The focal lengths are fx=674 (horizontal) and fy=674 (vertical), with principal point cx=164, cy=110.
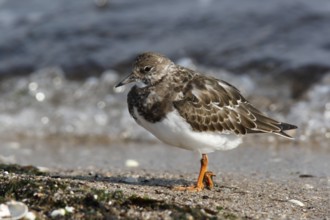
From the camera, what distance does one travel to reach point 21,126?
8195 mm

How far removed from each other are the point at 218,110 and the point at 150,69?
566mm

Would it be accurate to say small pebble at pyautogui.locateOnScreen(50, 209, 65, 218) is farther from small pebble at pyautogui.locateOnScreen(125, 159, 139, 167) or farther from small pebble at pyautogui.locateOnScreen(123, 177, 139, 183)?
small pebble at pyautogui.locateOnScreen(125, 159, 139, 167)

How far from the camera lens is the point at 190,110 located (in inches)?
180

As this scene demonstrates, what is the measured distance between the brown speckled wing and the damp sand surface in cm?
45

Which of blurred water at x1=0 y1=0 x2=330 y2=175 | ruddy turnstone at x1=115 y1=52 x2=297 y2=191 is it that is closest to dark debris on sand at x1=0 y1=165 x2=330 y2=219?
ruddy turnstone at x1=115 y1=52 x2=297 y2=191

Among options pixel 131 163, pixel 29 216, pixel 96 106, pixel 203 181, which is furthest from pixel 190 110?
pixel 96 106

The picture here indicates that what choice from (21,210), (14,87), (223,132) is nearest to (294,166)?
(223,132)

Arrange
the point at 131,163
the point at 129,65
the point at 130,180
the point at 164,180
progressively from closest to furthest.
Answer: the point at 130,180, the point at 164,180, the point at 131,163, the point at 129,65

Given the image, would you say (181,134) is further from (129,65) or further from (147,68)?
(129,65)

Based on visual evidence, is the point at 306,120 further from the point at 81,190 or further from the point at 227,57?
the point at 81,190

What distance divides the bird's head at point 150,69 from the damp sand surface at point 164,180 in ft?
2.49

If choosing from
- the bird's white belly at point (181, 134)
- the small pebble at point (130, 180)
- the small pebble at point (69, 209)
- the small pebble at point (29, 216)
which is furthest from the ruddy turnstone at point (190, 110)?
the small pebble at point (29, 216)

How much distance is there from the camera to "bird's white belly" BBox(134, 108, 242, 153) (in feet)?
14.6

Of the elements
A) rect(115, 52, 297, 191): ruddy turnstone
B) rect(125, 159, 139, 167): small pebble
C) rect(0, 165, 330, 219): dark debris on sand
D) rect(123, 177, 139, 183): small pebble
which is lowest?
rect(0, 165, 330, 219): dark debris on sand
